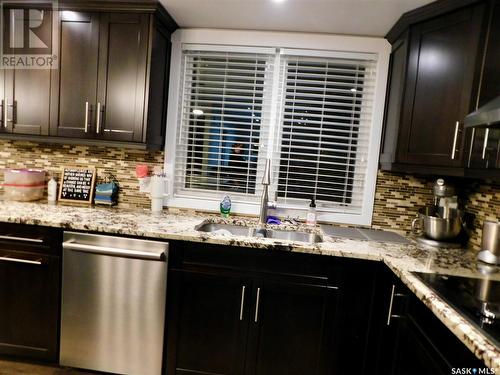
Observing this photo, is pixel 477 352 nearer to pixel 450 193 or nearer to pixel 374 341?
pixel 374 341

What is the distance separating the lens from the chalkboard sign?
2410 mm

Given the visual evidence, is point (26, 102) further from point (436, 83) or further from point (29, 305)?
point (436, 83)

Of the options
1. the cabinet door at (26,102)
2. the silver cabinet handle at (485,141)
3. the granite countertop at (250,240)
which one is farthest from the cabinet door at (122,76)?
the silver cabinet handle at (485,141)

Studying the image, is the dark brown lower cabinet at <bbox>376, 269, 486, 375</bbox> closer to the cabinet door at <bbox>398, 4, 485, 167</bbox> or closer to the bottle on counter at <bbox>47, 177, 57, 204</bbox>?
the cabinet door at <bbox>398, 4, 485, 167</bbox>

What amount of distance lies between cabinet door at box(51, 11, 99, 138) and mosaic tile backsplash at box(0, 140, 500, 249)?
36 centimetres

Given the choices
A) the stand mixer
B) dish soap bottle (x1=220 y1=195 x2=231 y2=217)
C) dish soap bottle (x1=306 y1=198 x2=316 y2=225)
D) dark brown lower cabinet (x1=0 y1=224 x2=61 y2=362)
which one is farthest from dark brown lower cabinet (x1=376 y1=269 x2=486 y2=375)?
dark brown lower cabinet (x1=0 y1=224 x2=61 y2=362)

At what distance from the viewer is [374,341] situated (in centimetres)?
166

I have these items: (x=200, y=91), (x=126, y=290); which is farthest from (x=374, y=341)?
(x=200, y=91)

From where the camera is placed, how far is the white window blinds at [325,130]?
7.66 ft

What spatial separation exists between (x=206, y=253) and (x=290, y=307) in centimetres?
55

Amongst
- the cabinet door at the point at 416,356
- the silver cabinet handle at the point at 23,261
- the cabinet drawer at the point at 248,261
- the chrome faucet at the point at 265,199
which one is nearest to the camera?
the cabinet door at the point at 416,356

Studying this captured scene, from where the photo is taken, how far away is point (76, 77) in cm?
211

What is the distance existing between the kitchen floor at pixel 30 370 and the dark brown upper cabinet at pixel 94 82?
1.44 m

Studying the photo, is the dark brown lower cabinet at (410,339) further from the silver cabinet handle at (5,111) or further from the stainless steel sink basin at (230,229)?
the silver cabinet handle at (5,111)
